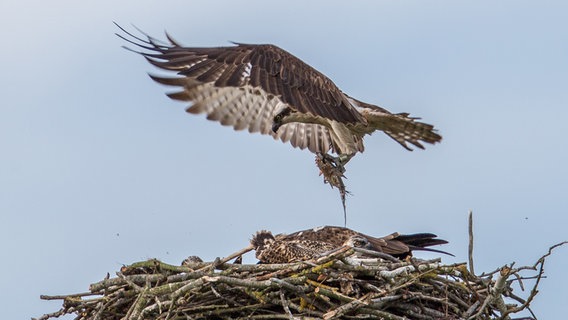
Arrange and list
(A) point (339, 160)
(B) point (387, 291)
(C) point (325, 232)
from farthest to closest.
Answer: (A) point (339, 160) → (C) point (325, 232) → (B) point (387, 291)

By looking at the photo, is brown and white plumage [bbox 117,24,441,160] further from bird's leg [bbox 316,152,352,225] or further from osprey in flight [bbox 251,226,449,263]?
osprey in flight [bbox 251,226,449,263]

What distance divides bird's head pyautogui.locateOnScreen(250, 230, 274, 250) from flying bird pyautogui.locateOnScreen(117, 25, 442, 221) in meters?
1.21

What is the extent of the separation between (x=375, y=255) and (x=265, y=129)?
109 inches

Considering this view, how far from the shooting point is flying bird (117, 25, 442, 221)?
30.6ft

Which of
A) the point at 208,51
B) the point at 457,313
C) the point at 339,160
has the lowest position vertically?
the point at 457,313

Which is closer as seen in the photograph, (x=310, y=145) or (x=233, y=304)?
A: (x=233, y=304)

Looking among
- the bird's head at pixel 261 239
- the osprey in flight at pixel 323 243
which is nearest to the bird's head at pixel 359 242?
the osprey in flight at pixel 323 243

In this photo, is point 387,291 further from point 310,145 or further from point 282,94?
point 310,145

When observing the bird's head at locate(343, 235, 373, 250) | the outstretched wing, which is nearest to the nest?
the bird's head at locate(343, 235, 373, 250)

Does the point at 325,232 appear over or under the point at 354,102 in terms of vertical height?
under

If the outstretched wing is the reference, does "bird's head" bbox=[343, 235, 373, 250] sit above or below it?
below

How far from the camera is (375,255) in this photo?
822 cm

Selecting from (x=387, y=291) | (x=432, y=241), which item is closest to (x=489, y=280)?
(x=387, y=291)

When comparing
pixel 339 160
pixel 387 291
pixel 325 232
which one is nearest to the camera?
pixel 387 291
